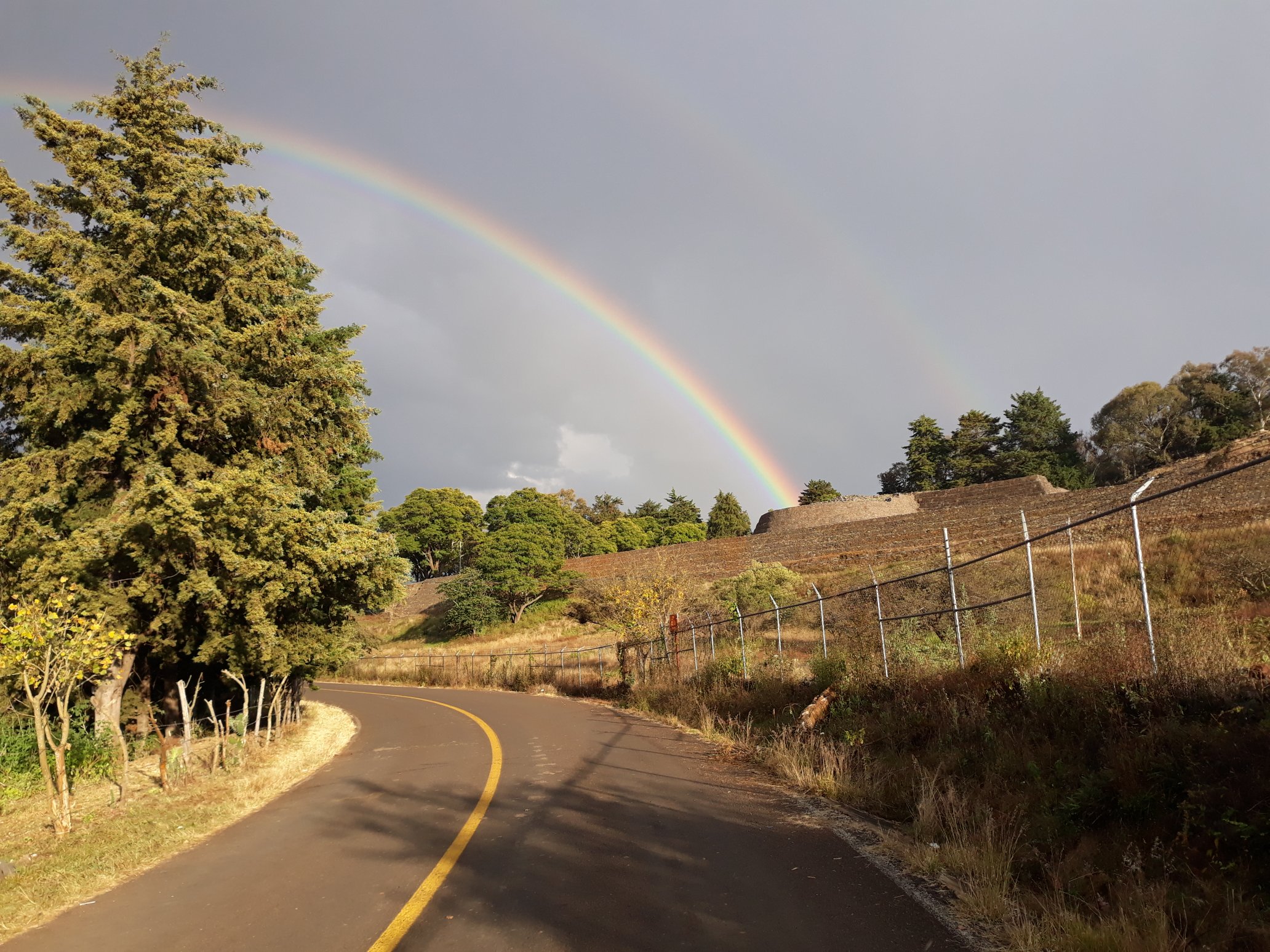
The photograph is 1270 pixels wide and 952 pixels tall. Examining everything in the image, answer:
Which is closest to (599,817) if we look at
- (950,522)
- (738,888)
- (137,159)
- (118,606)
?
(738,888)

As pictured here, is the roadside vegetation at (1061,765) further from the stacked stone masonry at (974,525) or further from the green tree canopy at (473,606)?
the green tree canopy at (473,606)

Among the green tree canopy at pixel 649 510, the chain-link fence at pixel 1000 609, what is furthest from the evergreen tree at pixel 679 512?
the chain-link fence at pixel 1000 609

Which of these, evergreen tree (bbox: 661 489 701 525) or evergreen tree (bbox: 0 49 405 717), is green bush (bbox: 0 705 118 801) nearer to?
evergreen tree (bbox: 0 49 405 717)

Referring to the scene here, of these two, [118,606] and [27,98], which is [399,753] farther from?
[27,98]

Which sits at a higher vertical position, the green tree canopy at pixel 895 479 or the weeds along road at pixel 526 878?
the green tree canopy at pixel 895 479

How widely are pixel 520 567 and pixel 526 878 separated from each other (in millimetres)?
53920

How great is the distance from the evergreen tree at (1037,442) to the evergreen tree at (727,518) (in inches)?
1289

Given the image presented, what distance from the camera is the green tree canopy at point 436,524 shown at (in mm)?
92688

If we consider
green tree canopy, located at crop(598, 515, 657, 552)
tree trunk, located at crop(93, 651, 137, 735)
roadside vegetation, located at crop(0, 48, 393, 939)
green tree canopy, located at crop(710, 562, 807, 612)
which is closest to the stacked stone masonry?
green tree canopy, located at crop(710, 562, 807, 612)

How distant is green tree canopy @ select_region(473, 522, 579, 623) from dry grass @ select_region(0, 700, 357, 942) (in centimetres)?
4391

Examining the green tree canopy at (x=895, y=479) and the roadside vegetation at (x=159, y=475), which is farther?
the green tree canopy at (x=895, y=479)

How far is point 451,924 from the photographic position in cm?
494

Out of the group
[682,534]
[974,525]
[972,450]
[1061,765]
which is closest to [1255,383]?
[972,450]

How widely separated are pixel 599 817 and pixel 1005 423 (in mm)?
86679
